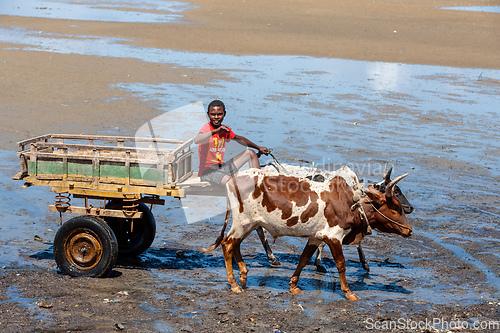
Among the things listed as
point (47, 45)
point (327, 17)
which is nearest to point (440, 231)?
point (47, 45)

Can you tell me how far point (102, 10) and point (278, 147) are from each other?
3188 centimetres

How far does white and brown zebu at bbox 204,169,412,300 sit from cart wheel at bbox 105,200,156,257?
4.89 feet

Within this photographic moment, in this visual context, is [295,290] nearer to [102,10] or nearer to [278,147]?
[278,147]

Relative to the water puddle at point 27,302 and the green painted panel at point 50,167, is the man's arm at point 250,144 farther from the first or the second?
the water puddle at point 27,302

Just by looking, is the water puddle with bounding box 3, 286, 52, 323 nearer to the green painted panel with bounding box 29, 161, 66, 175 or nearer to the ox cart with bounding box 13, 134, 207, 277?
the ox cart with bounding box 13, 134, 207, 277

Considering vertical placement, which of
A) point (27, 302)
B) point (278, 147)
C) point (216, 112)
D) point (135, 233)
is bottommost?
point (27, 302)

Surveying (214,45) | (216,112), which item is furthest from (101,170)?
(214,45)

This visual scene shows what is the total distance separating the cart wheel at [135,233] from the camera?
9055 mm

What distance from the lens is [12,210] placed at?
10.7 m

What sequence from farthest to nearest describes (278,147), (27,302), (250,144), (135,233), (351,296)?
(278,147)
(135,233)
(250,144)
(351,296)
(27,302)

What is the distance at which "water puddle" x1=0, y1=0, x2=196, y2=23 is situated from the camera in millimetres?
38672

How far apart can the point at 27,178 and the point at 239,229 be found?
114 inches

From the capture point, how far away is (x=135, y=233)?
9133 millimetres

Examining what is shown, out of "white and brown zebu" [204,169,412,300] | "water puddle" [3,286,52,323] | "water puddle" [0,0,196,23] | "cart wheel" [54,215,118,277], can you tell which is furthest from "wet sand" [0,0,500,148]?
"white and brown zebu" [204,169,412,300]
